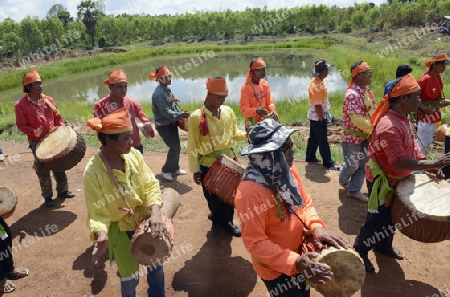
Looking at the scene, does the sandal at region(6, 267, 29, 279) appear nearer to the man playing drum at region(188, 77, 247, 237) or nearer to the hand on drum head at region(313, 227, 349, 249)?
the man playing drum at region(188, 77, 247, 237)

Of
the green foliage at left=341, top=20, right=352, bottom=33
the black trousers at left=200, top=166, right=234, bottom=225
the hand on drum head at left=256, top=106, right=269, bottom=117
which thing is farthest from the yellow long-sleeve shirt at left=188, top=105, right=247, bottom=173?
the green foliage at left=341, top=20, right=352, bottom=33

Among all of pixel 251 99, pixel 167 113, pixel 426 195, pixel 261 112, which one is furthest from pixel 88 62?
pixel 426 195

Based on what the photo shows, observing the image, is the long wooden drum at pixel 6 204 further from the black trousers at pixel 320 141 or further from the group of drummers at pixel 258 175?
the black trousers at pixel 320 141

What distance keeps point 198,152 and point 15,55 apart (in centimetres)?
4005

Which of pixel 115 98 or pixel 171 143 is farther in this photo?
pixel 171 143

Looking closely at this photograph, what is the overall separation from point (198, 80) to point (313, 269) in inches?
825

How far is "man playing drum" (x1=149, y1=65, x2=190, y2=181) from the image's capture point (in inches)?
208

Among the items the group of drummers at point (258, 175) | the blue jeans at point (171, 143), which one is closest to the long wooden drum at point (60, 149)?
the group of drummers at point (258, 175)

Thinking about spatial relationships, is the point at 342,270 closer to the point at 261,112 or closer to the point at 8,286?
the point at 261,112

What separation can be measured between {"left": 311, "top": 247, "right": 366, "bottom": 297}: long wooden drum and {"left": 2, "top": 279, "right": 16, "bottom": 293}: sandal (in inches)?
118

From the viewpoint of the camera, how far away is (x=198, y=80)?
2212 centimetres

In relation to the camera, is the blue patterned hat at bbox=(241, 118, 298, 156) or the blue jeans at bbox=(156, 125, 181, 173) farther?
the blue jeans at bbox=(156, 125, 181, 173)

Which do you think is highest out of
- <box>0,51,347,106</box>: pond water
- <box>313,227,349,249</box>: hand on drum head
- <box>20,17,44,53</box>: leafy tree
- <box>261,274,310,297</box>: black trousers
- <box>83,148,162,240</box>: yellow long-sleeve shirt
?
<box>20,17,44,53</box>: leafy tree

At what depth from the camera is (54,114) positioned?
4938 millimetres
